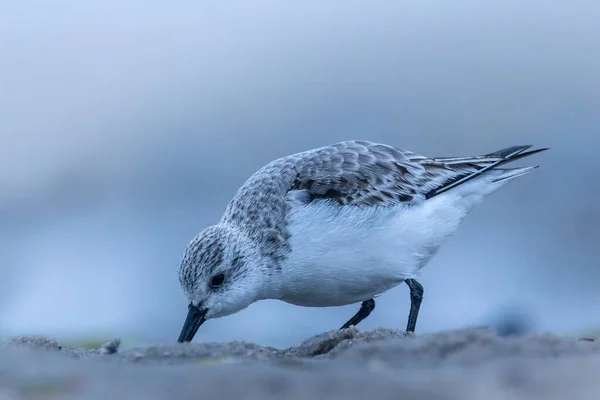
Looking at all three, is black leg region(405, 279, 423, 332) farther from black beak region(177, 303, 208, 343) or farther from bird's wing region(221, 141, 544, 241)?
black beak region(177, 303, 208, 343)

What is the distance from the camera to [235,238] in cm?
550

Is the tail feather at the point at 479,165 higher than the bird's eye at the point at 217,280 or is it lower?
higher

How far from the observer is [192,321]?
17.8ft

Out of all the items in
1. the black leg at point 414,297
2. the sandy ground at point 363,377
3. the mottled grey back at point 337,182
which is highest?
the mottled grey back at point 337,182

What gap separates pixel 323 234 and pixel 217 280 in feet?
2.65

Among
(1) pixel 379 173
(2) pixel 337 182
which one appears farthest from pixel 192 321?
(1) pixel 379 173

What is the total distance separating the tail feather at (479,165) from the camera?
6.19 metres

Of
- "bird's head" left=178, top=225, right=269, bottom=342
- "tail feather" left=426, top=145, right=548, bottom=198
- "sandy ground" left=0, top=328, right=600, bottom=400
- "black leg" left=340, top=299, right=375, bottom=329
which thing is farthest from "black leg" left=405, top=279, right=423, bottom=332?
"sandy ground" left=0, top=328, right=600, bottom=400

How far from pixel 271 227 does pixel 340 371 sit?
2.77 metres

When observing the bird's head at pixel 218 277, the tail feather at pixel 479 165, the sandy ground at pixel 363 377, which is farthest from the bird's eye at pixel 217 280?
the sandy ground at pixel 363 377

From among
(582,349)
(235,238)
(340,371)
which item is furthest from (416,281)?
→ (340,371)

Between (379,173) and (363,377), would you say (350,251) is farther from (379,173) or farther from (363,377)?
(363,377)

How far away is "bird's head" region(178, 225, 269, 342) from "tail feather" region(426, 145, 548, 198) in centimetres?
165

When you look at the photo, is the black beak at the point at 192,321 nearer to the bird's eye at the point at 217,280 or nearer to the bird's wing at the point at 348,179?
the bird's eye at the point at 217,280
